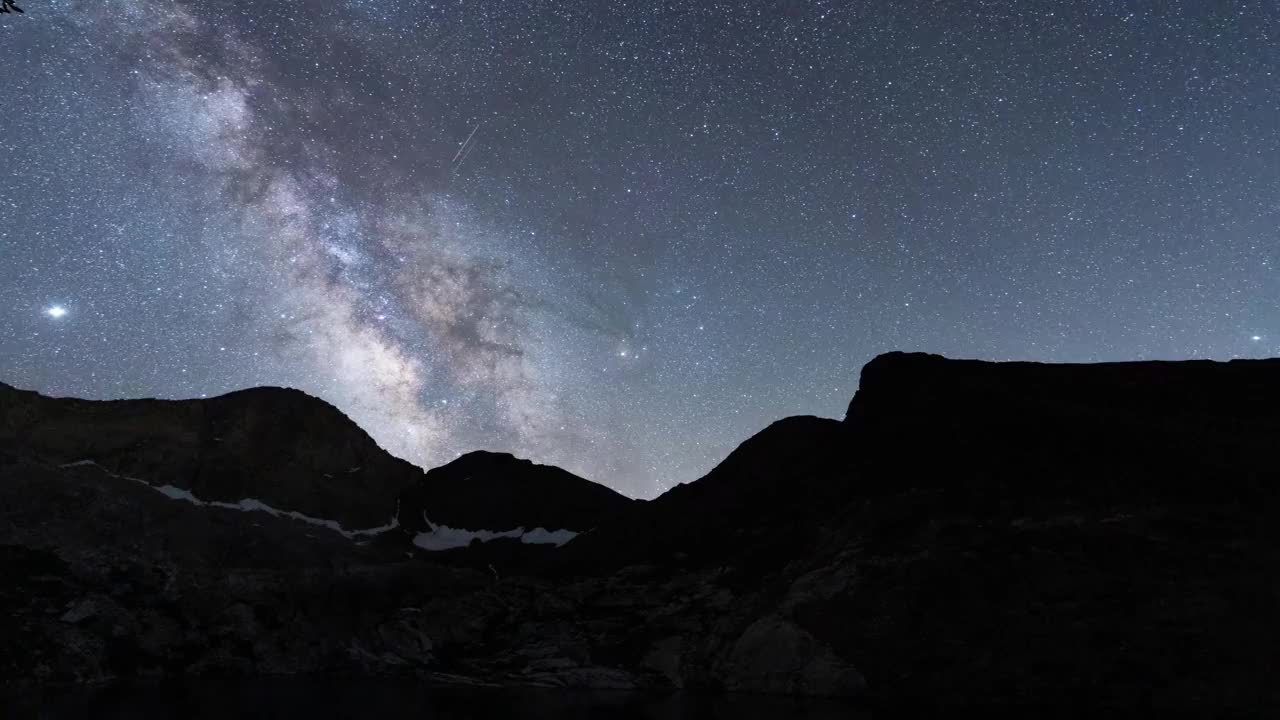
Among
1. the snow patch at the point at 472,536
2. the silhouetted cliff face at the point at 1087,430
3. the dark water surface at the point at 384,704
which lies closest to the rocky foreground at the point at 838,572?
the silhouetted cliff face at the point at 1087,430

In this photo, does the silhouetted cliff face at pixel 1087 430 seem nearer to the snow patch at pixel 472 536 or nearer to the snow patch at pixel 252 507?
the snow patch at pixel 472 536

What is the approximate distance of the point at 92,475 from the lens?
291 feet

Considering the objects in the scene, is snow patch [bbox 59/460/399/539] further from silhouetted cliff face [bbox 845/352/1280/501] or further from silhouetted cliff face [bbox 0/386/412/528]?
silhouetted cliff face [bbox 845/352/1280/501]

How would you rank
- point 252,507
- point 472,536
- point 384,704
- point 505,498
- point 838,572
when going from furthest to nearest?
point 505,498 < point 472,536 < point 252,507 < point 838,572 < point 384,704

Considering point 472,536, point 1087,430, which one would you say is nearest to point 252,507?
point 472,536

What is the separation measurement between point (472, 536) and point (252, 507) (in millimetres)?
37635

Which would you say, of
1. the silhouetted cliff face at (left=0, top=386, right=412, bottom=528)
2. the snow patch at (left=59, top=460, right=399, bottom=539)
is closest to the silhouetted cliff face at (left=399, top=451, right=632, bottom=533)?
the silhouetted cliff face at (left=0, top=386, right=412, bottom=528)

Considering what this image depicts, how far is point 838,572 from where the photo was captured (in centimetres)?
5212

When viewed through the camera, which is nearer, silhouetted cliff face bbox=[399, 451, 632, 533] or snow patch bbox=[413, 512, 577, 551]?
snow patch bbox=[413, 512, 577, 551]

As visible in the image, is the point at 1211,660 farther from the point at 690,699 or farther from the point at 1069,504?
the point at 690,699

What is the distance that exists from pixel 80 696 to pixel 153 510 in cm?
6188

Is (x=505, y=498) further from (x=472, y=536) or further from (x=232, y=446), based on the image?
(x=232, y=446)

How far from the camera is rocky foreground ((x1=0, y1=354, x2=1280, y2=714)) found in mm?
40000

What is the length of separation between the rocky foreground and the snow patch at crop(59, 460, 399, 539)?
7.73ft
